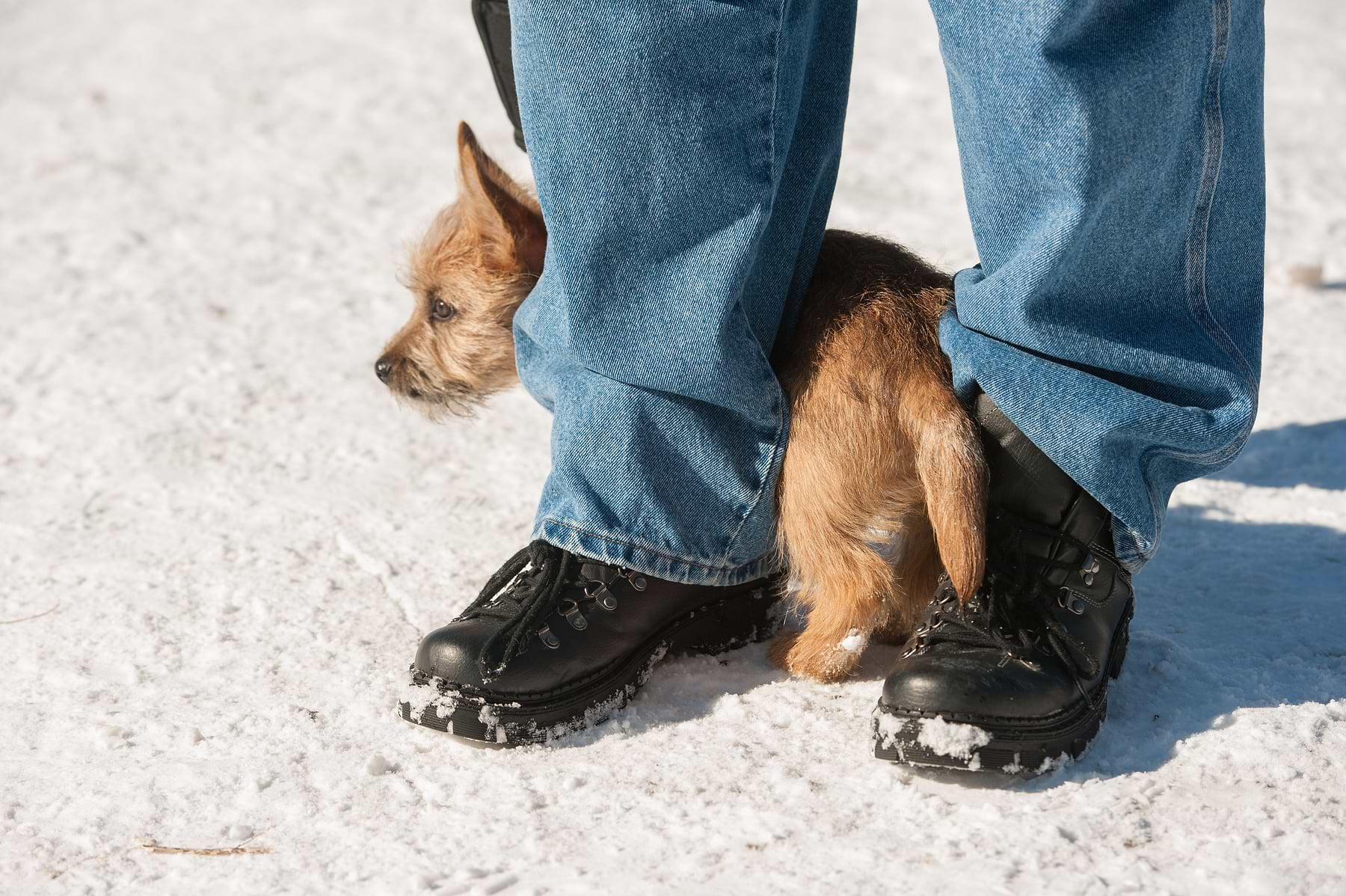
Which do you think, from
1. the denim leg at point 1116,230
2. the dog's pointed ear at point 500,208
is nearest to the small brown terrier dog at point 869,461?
the denim leg at point 1116,230

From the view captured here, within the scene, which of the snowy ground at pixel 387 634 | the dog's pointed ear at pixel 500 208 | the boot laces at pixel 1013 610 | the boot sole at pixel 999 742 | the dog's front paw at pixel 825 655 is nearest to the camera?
the snowy ground at pixel 387 634

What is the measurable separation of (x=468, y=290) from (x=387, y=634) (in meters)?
0.92

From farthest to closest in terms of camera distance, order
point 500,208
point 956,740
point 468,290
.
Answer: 1. point 468,290
2. point 500,208
3. point 956,740

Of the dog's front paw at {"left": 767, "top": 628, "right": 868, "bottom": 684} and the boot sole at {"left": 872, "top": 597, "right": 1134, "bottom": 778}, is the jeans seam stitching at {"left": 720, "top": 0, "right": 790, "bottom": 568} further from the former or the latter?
the boot sole at {"left": 872, "top": 597, "right": 1134, "bottom": 778}

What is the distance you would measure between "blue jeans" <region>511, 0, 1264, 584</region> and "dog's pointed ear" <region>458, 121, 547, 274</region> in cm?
68

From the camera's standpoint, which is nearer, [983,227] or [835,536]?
[983,227]

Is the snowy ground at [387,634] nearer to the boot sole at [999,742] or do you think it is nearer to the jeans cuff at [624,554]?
the boot sole at [999,742]

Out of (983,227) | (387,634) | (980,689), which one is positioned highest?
(983,227)

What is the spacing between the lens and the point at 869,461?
2047 mm

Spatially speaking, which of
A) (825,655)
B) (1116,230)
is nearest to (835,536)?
(825,655)

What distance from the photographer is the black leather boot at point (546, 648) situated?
81.1 inches

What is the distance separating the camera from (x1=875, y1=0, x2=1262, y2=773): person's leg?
180cm

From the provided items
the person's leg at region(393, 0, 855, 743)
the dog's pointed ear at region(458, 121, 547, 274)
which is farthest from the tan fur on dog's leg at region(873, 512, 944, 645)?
the dog's pointed ear at region(458, 121, 547, 274)

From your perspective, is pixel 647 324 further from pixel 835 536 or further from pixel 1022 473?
pixel 1022 473
